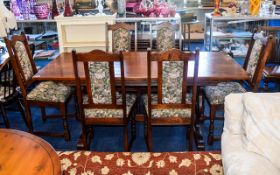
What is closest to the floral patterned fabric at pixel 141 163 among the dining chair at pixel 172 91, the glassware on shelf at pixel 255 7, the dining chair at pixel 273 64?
the dining chair at pixel 172 91

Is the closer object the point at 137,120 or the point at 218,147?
the point at 218,147

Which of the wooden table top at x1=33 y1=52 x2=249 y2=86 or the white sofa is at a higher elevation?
the wooden table top at x1=33 y1=52 x2=249 y2=86

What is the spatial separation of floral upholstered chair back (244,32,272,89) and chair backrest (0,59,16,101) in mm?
2292

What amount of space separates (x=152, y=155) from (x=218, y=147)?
761 mm

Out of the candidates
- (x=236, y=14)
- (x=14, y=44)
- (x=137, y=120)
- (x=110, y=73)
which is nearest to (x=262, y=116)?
(x=110, y=73)

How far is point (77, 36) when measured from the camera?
3.85 metres

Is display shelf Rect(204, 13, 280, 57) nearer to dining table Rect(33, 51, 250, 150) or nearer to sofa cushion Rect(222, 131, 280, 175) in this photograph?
dining table Rect(33, 51, 250, 150)

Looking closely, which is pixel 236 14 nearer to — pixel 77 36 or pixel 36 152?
pixel 77 36

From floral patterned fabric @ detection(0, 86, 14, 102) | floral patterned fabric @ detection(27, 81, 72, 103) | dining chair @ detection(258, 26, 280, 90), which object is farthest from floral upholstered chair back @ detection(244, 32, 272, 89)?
floral patterned fabric @ detection(0, 86, 14, 102)

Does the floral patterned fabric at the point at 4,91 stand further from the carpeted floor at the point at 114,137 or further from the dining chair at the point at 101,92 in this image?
the dining chair at the point at 101,92

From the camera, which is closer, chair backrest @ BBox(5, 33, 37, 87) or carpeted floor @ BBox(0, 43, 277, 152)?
chair backrest @ BBox(5, 33, 37, 87)

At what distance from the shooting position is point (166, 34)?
329 centimetres

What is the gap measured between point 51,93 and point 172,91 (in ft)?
3.81

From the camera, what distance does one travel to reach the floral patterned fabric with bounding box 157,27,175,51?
3281mm
